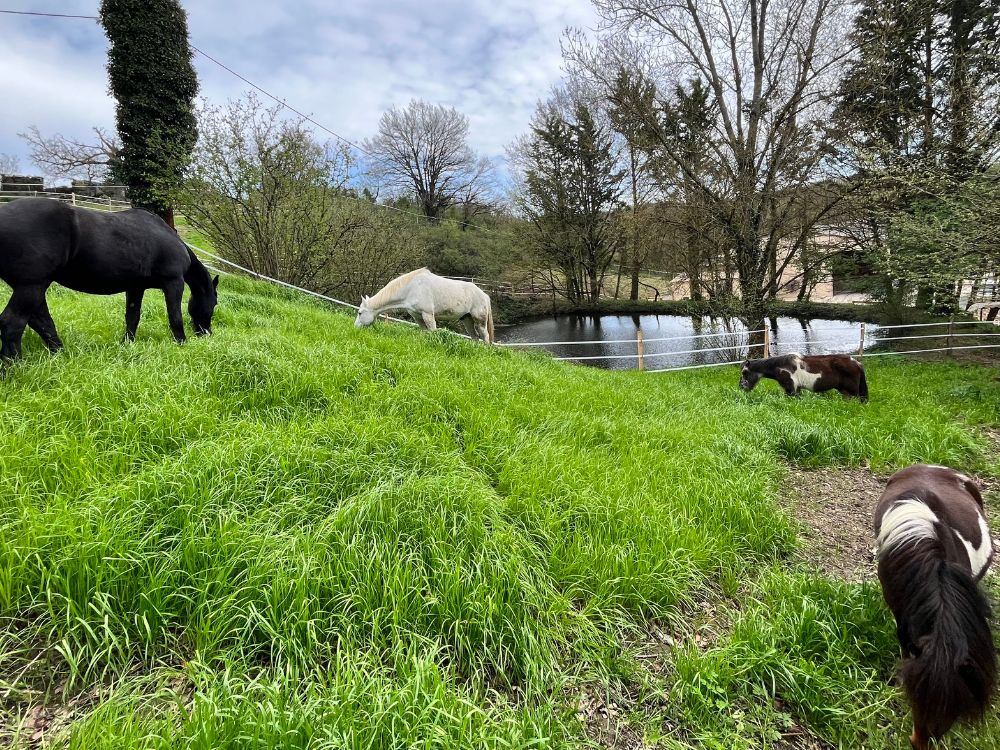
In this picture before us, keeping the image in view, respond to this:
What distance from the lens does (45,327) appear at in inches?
123

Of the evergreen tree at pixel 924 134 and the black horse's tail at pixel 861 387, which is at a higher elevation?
the evergreen tree at pixel 924 134

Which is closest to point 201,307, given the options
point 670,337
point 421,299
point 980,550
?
point 421,299

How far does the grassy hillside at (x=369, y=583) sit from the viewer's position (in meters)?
1.34

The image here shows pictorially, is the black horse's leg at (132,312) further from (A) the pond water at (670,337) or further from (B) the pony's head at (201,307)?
(A) the pond water at (670,337)

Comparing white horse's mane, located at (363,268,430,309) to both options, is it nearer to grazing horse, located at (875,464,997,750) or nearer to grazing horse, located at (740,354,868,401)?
grazing horse, located at (740,354,868,401)

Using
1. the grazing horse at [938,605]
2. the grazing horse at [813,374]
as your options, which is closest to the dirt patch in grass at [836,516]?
the grazing horse at [938,605]

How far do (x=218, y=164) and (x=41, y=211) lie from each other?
28.6 feet

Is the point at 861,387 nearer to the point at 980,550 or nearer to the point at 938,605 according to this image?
the point at 980,550

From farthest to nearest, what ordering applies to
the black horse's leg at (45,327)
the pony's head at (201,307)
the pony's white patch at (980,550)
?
the pony's head at (201,307), the black horse's leg at (45,327), the pony's white patch at (980,550)

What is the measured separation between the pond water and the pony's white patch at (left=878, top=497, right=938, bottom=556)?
282 inches

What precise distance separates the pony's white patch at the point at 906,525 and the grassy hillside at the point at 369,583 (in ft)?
1.62

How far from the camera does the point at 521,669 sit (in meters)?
1.68

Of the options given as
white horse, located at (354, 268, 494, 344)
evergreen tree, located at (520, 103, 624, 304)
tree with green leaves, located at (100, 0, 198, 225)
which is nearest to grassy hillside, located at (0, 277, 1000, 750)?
white horse, located at (354, 268, 494, 344)

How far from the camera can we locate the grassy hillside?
4.39 feet
